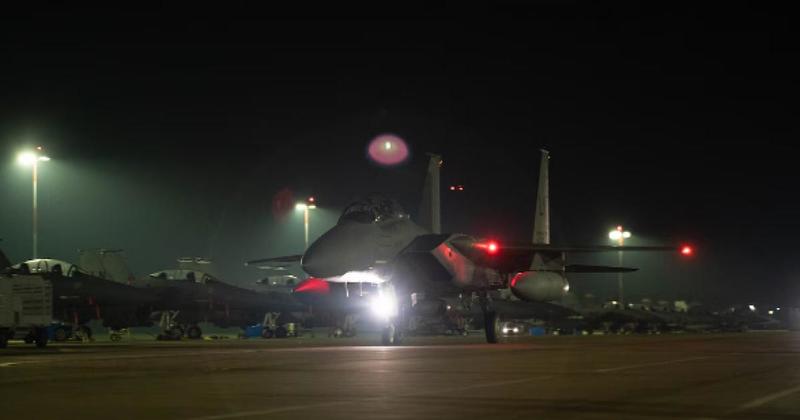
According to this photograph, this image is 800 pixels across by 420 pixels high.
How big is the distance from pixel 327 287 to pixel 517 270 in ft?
24.4

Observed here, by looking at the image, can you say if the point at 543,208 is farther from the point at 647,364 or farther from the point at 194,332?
the point at 647,364

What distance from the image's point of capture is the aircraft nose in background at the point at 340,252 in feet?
96.8

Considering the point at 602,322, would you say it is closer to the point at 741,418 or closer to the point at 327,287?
the point at 327,287

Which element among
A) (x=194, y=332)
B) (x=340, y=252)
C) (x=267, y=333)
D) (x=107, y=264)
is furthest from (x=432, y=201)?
(x=107, y=264)

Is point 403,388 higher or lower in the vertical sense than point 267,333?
higher

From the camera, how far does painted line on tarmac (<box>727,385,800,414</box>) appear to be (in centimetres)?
991

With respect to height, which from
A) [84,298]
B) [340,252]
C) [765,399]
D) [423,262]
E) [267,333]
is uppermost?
[340,252]

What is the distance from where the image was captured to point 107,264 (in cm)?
5322

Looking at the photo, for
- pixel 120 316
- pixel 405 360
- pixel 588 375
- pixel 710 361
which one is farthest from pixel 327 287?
pixel 588 375

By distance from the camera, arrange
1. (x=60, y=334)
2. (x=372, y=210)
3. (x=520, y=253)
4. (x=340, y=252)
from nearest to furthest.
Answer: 1. (x=340, y=252)
2. (x=372, y=210)
3. (x=520, y=253)
4. (x=60, y=334)

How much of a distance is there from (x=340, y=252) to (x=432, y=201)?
835 centimetres

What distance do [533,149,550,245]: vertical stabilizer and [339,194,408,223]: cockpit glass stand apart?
498 inches

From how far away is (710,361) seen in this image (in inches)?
739

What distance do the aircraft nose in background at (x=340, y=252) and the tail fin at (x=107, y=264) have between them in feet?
81.3
